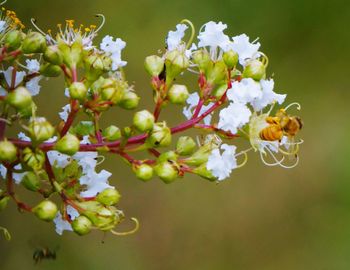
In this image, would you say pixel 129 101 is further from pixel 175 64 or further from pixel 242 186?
pixel 242 186

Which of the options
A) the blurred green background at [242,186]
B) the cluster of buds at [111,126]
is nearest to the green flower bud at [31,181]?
the cluster of buds at [111,126]

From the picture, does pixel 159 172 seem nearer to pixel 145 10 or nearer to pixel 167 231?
pixel 167 231

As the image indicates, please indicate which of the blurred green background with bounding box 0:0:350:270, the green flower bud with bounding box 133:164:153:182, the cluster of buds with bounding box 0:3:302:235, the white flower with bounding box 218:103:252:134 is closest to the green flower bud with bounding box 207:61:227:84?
the cluster of buds with bounding box 0:3:302:235

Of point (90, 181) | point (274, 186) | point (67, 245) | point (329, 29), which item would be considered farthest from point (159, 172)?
point (329, 29)

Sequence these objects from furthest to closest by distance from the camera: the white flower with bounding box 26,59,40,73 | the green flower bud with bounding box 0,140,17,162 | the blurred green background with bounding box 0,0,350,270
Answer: the blurred green background with bounding box 0,0,350,270 → the white flower with bounding box 26,59,40,73 → the green flower bud with bounding box 0,140,17,162

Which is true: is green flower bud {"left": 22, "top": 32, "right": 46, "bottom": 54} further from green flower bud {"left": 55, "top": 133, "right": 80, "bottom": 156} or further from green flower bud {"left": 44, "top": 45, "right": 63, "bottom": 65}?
green flower bud {"left": 55, "top": 133, "right": 80, "bottom": 156}

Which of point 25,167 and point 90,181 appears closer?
point 25,167

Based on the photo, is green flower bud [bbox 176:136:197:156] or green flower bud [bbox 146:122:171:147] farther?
green flower bud [bbox 176:136:197:156]

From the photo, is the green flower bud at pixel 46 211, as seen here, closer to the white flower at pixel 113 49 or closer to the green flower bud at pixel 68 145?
the green flower bud at pixel 68 145
